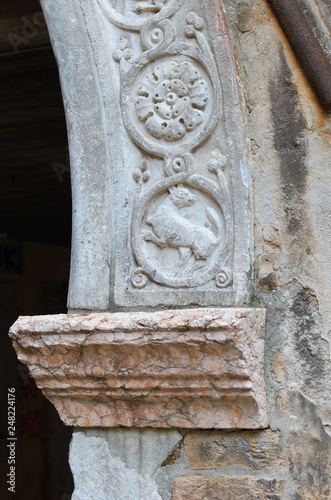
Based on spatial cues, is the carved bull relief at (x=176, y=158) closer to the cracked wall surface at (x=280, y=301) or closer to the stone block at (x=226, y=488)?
the cracked wall surface at (x=280, y=301)

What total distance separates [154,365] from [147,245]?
0.33 meters

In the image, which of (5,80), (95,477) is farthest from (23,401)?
(95,477)

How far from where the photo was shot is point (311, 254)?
1.75 meters

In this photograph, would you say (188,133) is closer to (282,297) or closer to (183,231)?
(183,231)

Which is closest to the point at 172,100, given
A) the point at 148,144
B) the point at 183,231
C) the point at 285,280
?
the point at 148,144

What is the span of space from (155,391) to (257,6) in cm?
107

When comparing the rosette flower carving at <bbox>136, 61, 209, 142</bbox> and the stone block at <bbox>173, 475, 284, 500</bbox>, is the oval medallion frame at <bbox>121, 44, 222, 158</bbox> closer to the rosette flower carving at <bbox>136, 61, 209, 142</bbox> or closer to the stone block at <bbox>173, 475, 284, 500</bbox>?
the rosette flower carving at <bbox>136, 61, 209, 142</bbox>

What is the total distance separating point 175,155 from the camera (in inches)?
72.4

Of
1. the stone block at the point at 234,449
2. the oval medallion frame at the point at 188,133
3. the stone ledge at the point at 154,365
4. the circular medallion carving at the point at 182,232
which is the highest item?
the oval medallion frame at the point at 188,133

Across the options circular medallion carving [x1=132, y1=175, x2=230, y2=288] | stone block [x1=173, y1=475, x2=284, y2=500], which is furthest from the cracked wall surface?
circular medallion carving [x1=132, y1=175, x2=230, y2=288]

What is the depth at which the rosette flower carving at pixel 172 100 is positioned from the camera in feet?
5.99

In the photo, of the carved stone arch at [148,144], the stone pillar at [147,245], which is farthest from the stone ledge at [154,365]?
the carved stone arch at [148,144]

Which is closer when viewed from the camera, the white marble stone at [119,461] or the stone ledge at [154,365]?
the stone ledge at [154,365]

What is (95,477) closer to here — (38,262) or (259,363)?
(259,363)
